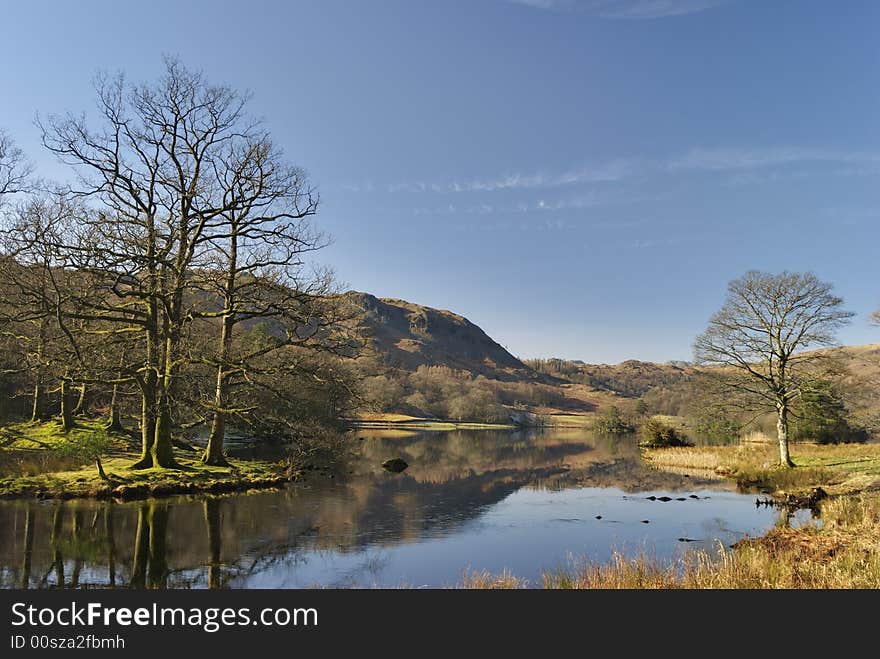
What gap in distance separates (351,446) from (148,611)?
4447 centimetres

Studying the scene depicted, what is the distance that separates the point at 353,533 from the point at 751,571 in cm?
1128

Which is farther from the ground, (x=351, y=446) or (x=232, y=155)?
(x=232, y=155)

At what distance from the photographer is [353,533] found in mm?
18141

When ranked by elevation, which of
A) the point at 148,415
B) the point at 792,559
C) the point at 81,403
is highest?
the point at 81,403

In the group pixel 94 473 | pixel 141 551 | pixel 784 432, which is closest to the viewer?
pixel 141 551

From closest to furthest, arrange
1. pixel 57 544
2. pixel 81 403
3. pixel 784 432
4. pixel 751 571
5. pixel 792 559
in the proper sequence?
1. pixel 751 571
2. pixel 792 559
3. pixel 57 544
4. pixel 784 432
5. pixel 81 403

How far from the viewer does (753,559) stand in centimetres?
1221

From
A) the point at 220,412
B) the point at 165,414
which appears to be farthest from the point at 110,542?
the point at 220,412

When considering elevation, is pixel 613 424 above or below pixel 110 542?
above

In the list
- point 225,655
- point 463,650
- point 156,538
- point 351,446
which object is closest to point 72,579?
point 156,538

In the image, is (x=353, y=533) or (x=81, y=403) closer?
(x=353, y=533)

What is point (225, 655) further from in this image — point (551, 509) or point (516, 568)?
point (551, 509)

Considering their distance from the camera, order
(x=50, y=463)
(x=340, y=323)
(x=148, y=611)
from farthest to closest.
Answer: (x=340, y=323) < (x=50, y=463) < (x=148, y=611)

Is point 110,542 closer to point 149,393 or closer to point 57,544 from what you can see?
point 57,544
